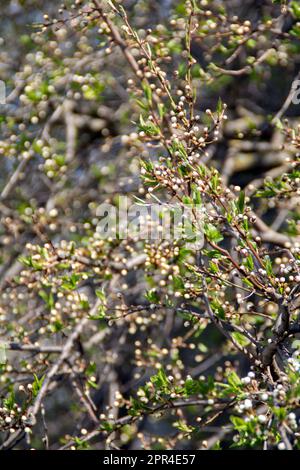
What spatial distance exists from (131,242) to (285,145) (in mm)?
1029

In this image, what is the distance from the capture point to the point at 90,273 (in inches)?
141

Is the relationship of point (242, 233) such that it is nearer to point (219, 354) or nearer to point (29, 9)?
point (219, 354)

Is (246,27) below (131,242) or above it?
above

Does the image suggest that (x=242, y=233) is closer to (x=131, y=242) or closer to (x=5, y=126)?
(x=131, y=242)


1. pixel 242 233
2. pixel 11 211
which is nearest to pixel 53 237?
pixel 11 211

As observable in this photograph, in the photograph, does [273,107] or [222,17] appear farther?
[273,107]

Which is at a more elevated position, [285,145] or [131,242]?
[285,145]

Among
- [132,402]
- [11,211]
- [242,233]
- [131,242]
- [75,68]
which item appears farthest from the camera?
[11,211]

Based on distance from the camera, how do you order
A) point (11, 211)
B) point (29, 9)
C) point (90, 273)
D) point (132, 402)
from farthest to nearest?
point (29, 9) < point (11, 211) < point (90, 273) < point (132, 402)

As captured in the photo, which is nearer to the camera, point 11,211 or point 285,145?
point 285,145

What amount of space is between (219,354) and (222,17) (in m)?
2.50

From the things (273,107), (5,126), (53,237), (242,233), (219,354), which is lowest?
(219,354)

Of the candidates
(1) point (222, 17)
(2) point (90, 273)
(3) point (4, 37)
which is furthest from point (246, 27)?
(3) point (4, 37)

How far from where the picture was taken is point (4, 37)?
17.4 ft
